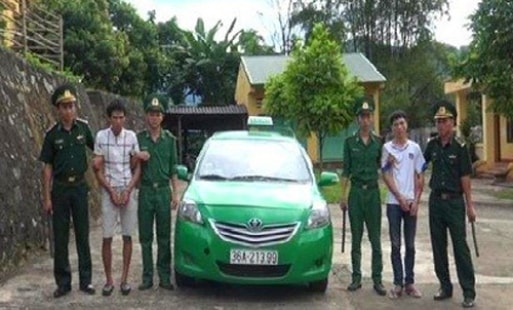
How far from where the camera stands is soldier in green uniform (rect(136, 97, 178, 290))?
6.97 m

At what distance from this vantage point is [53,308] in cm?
627

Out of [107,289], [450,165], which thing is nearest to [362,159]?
[450,165]

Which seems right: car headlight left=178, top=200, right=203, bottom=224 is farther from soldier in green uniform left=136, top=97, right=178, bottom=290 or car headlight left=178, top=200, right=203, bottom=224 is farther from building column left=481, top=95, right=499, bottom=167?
building column left=481, top=95, right=499, bottom=167

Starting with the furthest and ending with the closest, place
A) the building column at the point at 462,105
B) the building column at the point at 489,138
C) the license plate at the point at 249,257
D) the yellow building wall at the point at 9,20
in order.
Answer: the building column at the point at 462,105
the building column at the point at 489,138
the yellow building wall at the point at 9,20
the license plate at the point at 249,257

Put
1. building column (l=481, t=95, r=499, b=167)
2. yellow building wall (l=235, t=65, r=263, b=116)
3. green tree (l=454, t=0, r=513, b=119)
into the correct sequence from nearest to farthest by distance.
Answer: green tree (l=454, t=0, r=513, b=119) < building column (l=481, t=95, r=499, b=167) < yellow building wall (l=235, t=65, r=263, b=116)

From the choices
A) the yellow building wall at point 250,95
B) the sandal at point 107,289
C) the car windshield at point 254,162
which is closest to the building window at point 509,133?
the yellow building wall at point 250,95

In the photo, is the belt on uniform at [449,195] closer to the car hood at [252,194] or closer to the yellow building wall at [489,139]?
the car hood at [252,194]

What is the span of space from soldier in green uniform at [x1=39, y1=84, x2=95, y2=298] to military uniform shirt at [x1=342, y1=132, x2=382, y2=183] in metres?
2.70

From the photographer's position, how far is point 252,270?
6.53 m

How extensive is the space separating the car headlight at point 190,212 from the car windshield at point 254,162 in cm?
69

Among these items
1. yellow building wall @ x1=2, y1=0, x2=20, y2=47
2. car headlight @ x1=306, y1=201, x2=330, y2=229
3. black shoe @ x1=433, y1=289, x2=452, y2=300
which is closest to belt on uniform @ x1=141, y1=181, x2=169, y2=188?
car headlight @ x1=306, y1=201, x2=330, y2=229

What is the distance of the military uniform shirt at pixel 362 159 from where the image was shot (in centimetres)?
715

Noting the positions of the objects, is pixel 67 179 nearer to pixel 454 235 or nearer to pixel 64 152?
pixel 64 152

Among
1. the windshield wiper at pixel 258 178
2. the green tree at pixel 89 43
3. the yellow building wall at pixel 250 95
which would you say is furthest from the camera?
the yellow building wall at pixel 250 95
